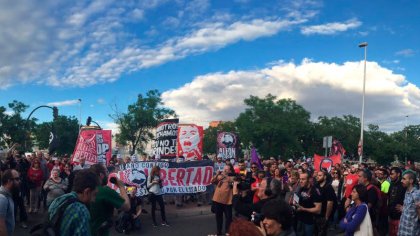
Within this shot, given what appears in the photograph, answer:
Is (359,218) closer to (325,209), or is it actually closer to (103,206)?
(325,209)

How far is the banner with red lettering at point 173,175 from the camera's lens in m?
12.4

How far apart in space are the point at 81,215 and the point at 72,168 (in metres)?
11.9

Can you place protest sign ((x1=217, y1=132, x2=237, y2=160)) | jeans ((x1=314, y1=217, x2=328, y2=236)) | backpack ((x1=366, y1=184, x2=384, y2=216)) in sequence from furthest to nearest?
protest sign ((x1=217, y1=132, x2=237, y2=160)), backpack ((x1=366, y1=184, x2=384, y2=216)), jeans ((x1=314, y1=217, x2=328, y2=236))

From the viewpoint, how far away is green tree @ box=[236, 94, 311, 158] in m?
45.2

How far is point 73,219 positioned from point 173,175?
10635 millimetres

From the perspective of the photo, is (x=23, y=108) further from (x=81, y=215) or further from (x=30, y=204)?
(x=81, y=215)

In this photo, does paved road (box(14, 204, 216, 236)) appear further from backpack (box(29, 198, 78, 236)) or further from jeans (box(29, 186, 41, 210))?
backpack (box(29, 198, 78, 236))

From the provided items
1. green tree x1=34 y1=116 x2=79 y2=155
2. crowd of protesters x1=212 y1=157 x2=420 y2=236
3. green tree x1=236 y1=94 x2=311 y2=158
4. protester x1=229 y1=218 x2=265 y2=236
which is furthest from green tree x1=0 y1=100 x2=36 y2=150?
protester x1=229 y1=218 x2=265 y2=236

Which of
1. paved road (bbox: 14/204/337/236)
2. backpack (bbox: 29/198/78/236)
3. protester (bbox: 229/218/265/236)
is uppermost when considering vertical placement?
protester (bbox: 229/218/265/236)

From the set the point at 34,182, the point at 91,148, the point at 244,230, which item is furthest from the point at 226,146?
the point at 244,230

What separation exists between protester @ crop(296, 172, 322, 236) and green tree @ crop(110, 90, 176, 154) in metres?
37.5

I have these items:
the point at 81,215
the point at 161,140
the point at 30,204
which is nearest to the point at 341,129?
the point at 161,140

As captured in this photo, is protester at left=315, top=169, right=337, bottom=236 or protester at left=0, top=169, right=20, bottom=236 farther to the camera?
protester at left=315, top=169, right=337, bottom=236

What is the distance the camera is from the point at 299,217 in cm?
640
